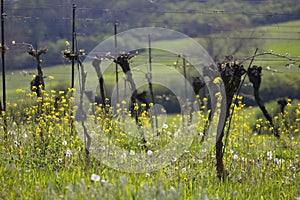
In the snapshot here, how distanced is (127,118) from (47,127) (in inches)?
62.4

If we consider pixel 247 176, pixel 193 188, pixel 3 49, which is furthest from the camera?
pixel 3 49

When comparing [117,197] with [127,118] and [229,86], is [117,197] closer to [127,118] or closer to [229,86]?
[229,86]

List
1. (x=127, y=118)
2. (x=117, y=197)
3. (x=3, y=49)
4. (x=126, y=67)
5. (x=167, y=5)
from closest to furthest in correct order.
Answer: (x=117, y=197) < (x=127, y=118) < (x=3, y=49) < (x=126, y=67) < (x=167, y=5)

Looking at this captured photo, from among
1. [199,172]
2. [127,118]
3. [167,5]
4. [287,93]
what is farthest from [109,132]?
[167,5]

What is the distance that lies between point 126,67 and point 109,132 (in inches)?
143

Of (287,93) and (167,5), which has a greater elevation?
(167,5)

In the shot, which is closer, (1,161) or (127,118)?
(1,161)

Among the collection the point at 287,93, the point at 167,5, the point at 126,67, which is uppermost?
the point at 167,5

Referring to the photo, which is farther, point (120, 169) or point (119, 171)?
point (120, 169)

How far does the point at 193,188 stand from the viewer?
239 inches

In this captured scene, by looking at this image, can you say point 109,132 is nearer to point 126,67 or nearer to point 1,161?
point 1,161

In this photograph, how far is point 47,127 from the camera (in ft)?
26.0

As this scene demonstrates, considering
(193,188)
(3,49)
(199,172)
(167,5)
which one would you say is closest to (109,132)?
(199,172)

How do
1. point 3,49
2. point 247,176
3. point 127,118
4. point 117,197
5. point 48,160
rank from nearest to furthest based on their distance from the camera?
point 117,197 → point 247,176 → point 48,160 → point 127,118 → point 3,49
